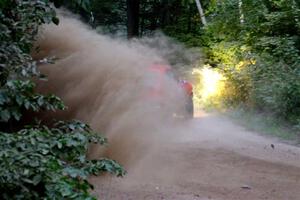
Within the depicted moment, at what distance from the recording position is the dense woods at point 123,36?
2.28 metres

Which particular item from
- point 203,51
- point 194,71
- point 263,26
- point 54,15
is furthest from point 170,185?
point 203,51

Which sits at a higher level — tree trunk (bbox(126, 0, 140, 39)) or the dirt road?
tree trunk (bbox(126, 0, 140, 39))

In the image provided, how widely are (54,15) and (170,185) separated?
153 inches

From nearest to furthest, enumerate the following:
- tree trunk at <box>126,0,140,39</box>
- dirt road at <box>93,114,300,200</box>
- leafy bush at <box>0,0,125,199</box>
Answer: leafy bush at <box>0,0,125,199</box>
dirt road at <box>93,114,300,200</box>
tree trunk at <box>126,0,140,39</box>

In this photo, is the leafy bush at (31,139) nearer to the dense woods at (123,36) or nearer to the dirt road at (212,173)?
the dense woods at (123,36)

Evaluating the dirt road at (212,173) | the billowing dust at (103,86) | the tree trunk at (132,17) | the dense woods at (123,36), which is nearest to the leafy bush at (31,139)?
the dense woods at (123,36)

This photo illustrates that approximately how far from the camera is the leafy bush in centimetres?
224

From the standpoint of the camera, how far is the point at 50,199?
7.27 feet

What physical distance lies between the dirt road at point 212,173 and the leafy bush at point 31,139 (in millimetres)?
3296

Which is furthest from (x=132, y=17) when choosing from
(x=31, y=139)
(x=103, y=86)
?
(x=31, y=139)

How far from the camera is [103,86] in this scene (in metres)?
7.58

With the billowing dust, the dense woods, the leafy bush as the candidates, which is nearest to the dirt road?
the billowing dust

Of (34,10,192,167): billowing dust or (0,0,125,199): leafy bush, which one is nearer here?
(0,0,125,199): leafy bush

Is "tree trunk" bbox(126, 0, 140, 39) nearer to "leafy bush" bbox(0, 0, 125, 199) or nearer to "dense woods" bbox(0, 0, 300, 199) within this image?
"dense woods" bbox(0, 0, 300, 199)
